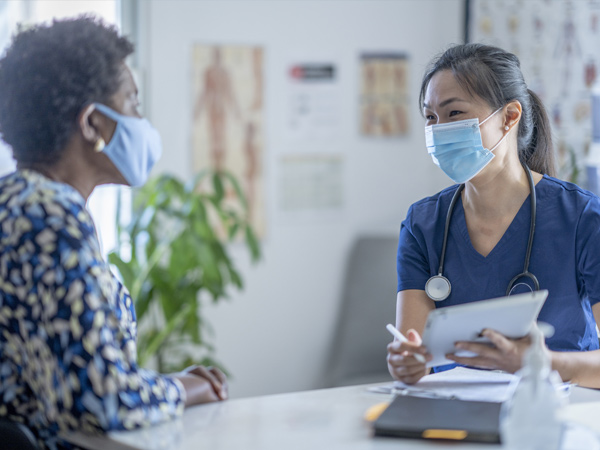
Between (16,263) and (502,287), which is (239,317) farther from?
(16,263)

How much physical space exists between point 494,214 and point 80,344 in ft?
3.58

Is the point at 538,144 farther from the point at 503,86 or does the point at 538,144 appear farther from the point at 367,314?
the point at 367,314

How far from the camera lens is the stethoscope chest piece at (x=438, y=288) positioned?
1782 millimetres

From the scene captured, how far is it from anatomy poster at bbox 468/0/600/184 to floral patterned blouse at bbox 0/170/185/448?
2245 mm

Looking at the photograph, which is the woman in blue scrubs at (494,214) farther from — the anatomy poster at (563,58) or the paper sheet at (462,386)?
the anatomy poster at (563,58)

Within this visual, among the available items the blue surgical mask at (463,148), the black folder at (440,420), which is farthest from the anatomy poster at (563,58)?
the black folder at (440,420)

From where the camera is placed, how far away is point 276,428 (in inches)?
48.5

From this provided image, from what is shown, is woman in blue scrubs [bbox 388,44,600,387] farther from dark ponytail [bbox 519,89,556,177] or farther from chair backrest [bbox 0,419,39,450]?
chair backrest [bbox 0,419,39,450]

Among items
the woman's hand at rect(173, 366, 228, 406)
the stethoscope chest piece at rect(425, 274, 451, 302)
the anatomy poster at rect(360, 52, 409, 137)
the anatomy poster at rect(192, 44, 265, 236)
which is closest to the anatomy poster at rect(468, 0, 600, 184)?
the anatomy poster at rect(360, 52, 409, 137)

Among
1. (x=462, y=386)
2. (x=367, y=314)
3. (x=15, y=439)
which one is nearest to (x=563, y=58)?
(x=367, y=314)

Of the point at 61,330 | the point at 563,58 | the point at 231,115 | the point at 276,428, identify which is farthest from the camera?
the point at 231,115

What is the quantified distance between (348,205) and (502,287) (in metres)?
2.03

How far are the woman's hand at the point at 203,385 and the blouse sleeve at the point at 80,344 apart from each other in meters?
0.16

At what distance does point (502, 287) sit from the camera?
1.76 meters
